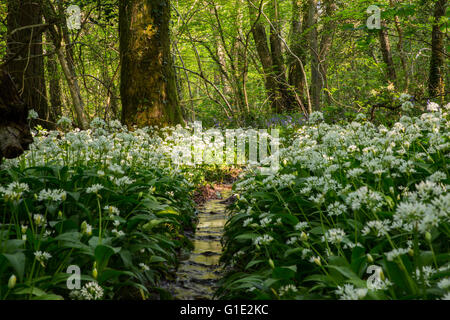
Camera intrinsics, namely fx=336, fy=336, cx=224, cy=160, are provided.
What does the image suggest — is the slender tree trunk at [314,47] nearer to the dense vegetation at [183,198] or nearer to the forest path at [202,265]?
the dense vegetation at [183,198]

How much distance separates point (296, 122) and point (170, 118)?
389 centimetres

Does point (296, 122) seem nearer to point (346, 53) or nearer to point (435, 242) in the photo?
point (346, 53)

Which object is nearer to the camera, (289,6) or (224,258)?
(224,258)

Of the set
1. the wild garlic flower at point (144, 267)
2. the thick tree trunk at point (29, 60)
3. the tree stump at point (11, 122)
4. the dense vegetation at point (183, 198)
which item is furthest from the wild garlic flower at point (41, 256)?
the thick tree trunk at point (29, 60)

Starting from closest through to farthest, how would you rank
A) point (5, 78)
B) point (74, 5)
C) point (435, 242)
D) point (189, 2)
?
point (435, 242) → point (5, 78) → point (74, 5) → point (189, 2)

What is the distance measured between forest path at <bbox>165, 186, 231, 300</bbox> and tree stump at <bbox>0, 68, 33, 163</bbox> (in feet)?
5.47

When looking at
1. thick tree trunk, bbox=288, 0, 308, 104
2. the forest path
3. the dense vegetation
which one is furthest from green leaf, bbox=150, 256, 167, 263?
thick tree trunk, bbox=288, 0, 308, 104

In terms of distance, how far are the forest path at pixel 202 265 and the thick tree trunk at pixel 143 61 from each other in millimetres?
2265

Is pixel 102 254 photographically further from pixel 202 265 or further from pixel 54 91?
pixel 54 91

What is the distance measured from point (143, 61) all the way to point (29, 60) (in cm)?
303

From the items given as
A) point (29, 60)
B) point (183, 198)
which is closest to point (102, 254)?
point (183, 198)

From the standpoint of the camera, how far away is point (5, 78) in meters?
2.77

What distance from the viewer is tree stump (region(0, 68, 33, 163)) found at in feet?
8.71
